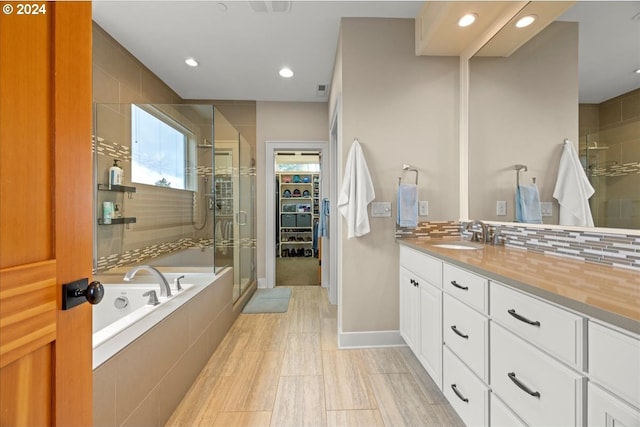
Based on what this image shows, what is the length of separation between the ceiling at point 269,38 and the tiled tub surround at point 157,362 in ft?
6.98

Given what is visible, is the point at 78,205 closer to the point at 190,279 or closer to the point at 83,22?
the point at 83,22

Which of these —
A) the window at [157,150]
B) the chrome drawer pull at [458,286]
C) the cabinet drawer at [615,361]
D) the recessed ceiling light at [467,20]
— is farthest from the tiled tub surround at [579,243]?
the window at [157,150]

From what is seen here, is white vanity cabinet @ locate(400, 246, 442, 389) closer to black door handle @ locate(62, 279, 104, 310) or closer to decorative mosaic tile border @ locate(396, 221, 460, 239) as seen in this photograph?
decorative mosaic tile border @ locate(396, 221, 460, 239)

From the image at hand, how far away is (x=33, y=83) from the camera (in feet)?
1.89

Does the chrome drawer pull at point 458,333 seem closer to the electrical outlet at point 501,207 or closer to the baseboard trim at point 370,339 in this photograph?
the baseboard trim at point 370,339

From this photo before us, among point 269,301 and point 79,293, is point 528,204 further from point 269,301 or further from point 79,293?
point 269,301

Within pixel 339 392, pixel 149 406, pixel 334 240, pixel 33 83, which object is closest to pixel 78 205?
pixel 33 83

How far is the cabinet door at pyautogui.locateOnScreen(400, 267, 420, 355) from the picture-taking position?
178 centimetres

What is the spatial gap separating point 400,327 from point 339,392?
2.41 ft

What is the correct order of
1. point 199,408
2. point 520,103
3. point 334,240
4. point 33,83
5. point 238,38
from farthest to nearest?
point 334,240
point 238,38
point 520,103
point 199,408
point 33,83

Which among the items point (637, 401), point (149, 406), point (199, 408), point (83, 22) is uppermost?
point (83, 22)

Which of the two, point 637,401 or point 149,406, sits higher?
point 637,401

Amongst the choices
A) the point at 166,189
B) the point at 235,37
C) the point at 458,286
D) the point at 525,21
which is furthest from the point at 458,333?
the point at 166,189

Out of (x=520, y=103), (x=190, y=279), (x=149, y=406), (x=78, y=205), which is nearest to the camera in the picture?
(x=78, y=205)
